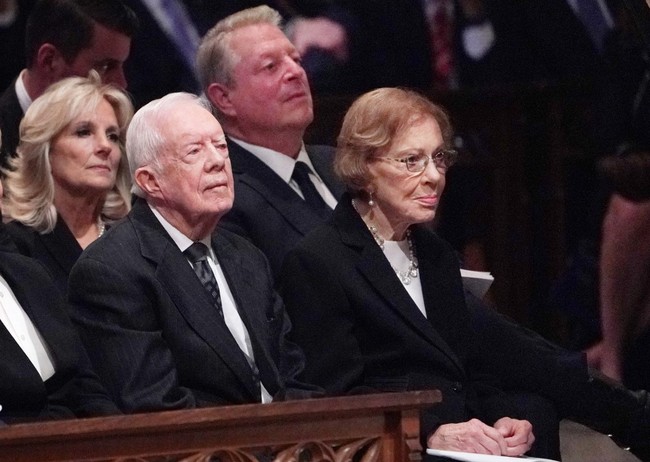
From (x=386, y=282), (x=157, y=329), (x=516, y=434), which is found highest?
(x=157, y=329)

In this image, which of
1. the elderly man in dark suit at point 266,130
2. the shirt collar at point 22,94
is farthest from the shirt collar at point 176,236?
the shirt collar at point 22,94

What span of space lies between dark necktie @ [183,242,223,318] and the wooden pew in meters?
0.63

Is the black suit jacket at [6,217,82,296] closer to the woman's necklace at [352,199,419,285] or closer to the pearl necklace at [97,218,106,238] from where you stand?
the pearl necklace at [97,218,106,238]

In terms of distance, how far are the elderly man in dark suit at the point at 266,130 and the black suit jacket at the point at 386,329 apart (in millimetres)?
444

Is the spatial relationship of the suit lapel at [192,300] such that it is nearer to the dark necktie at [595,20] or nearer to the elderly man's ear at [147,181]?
the elderly man's ear at [147,181]

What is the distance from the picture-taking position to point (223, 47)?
482 centimetres

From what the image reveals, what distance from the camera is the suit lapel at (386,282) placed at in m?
3.90

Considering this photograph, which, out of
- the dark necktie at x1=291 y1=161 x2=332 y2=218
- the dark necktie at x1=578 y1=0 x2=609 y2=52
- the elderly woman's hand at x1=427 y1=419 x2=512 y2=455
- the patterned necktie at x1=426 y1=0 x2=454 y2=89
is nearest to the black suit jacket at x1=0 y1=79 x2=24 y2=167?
the dark necktie at x1=291 y1=161 x2=332 y2=218

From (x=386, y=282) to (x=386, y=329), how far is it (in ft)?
0.43

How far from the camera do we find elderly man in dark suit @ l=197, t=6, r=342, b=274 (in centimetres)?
445

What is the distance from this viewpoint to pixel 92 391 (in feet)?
11.7

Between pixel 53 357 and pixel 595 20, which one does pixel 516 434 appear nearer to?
pixel 53 357

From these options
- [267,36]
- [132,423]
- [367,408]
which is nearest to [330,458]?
[367,408]

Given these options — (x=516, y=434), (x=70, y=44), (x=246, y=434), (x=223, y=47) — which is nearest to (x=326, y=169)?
(x=223, y=47)
